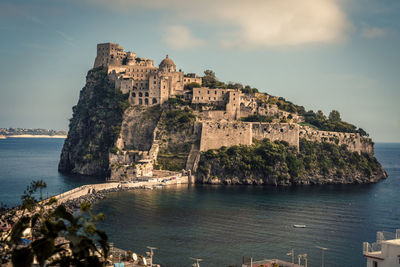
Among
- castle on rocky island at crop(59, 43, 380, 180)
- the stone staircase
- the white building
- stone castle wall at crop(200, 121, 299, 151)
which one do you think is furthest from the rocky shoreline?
the white building

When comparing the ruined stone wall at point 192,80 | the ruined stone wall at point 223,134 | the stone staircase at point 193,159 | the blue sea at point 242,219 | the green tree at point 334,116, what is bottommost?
the blue sea at point 242,219

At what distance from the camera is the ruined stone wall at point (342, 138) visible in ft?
296

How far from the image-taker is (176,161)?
263 ft

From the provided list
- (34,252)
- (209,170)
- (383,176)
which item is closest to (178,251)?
(34,252)

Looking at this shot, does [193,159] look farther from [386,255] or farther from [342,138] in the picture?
[386,255]

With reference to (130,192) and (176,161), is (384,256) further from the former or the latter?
(176,161)

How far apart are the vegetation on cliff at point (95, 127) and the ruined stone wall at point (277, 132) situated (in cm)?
2805

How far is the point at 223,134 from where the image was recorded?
8225 centimetres

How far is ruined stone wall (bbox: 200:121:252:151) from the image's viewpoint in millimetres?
81312

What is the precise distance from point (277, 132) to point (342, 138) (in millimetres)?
17983

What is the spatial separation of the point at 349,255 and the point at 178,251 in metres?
15.3

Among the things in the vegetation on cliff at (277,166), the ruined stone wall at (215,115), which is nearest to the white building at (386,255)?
the vegetation on cliff at (277,166)

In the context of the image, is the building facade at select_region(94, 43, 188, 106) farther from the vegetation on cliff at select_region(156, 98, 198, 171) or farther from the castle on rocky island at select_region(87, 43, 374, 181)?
the vegetation on cliff at select_region(156, 98, 198, 171)

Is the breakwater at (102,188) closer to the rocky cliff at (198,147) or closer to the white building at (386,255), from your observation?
the rocky cliff at (198,147)
